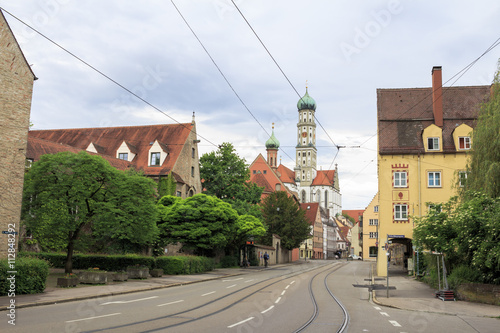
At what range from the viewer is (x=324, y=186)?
175 m

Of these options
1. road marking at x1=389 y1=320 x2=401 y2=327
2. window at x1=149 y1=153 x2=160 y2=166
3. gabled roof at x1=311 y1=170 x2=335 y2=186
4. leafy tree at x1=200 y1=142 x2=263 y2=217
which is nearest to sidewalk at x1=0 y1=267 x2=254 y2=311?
road marking at x1=389 y1=320 x2=401 y2=327

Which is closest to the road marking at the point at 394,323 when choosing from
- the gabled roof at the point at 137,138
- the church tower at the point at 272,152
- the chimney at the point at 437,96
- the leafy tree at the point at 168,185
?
the chimney at the point at 437,96

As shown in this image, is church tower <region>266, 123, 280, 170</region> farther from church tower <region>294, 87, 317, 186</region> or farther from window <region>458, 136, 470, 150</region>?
window <region>458, 136, 470, 150</region>

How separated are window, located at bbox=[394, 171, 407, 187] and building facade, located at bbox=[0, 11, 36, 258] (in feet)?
93.5

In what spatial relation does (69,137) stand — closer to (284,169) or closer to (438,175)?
(438,175)

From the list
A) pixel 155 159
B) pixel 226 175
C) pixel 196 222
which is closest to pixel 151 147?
pixel 155 159

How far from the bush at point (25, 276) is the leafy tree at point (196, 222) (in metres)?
18.4

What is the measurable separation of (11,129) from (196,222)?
17233 millimetres

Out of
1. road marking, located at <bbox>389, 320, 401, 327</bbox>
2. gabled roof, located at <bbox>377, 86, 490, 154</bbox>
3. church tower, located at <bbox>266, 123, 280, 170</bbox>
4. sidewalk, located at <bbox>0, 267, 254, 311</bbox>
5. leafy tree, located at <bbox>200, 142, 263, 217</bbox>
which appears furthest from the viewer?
church tower, located at <bbox>266, 123, 280, 170</bbox>

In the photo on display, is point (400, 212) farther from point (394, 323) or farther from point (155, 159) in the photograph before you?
point (394, 323)

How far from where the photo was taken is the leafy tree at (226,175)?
5209 cm

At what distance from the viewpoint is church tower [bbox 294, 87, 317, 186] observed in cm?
17388

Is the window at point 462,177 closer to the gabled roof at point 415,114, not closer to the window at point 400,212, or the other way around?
the window at point 400,212

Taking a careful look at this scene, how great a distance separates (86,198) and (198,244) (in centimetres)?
1510
